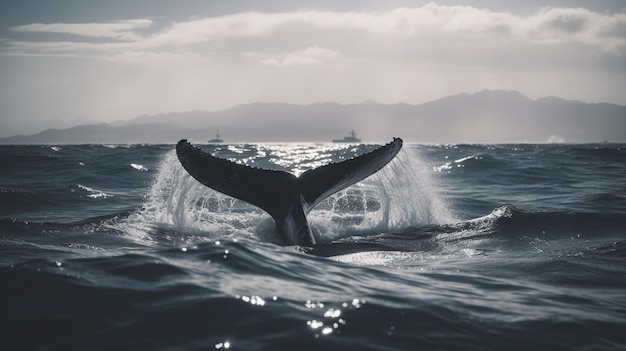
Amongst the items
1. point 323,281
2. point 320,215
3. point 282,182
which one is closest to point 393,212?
point 320,215

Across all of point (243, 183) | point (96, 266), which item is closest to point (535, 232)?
point (243, 183)

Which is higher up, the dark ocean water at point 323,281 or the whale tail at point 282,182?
the whale tail at point 282,182

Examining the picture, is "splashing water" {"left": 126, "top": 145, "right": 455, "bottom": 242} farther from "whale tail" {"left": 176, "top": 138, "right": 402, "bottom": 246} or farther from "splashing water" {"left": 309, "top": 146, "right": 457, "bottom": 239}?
"whale tail" {"left": 176, "top": 138, "right": 402, "bottom": 246}

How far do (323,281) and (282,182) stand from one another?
2.57 metres

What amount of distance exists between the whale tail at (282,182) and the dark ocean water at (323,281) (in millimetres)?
451

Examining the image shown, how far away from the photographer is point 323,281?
493cm

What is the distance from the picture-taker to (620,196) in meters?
13.6

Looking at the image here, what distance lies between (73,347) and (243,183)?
411 cm

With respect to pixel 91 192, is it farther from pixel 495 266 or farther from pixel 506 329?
pixel 506 329

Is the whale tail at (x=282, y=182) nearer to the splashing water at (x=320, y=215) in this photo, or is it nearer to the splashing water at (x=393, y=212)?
the splashing water at (x=320, y=215)

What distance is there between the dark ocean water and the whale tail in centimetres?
45

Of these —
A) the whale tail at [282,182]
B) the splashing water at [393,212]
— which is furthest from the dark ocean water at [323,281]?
the whale tail at [282,182]

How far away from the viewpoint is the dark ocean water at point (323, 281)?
354 cm

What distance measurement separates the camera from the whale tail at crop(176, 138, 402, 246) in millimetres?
7148
